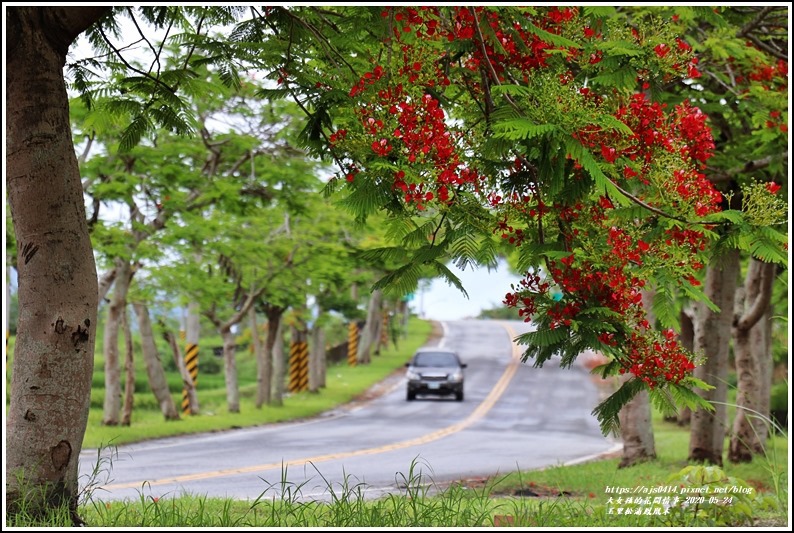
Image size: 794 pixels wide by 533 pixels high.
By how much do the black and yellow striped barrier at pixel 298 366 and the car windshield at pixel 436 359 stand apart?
4.39 meters

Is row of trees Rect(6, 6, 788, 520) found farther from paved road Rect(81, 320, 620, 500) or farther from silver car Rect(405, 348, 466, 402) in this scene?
silver car Rect(405, 348, 466, 402)

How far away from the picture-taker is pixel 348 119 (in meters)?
6.23

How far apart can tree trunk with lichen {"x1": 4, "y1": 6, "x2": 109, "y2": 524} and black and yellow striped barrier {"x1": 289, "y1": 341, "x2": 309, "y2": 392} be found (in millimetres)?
28237

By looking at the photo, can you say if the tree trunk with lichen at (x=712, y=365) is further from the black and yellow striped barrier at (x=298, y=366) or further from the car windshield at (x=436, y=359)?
the black and yellow striped barrier at (x=298, y=366)

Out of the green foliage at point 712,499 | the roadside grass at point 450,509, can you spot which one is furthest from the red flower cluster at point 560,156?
the roadside grass at point 450,509

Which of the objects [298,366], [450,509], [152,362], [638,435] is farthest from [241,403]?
[450,509]

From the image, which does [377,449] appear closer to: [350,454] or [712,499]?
[350,454]

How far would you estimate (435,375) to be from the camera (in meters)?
32.8

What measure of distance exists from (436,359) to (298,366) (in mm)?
5459

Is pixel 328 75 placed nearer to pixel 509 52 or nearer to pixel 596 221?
pixel 509 52

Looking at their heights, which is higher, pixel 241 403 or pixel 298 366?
pixel 298 366

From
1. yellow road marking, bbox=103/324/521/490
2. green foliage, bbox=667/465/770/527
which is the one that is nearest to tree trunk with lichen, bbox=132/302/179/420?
yellow road marking, bbox=103/324/521/490

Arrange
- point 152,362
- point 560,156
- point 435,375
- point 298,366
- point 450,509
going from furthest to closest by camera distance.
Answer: point 298,366 → point 435,375 → point 152,362 → point 450,509 → point 560,156

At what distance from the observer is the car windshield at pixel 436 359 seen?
3306 cm
